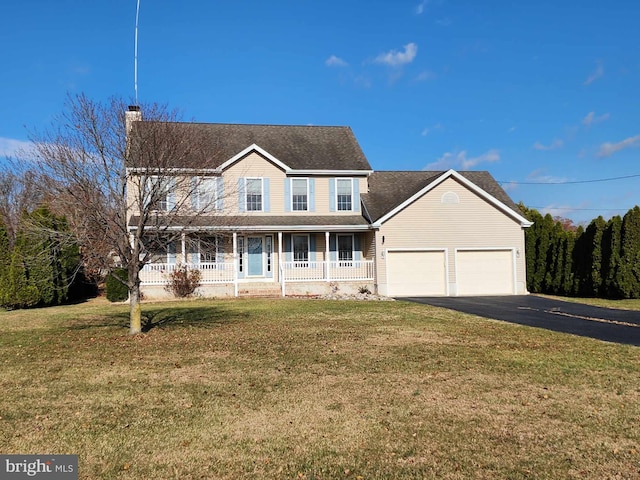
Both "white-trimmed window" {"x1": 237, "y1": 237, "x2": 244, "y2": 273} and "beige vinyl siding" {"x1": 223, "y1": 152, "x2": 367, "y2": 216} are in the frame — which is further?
"white-trimmed window" {"x1": 237, "y1": 237, "x2": 244, "y2": 273}

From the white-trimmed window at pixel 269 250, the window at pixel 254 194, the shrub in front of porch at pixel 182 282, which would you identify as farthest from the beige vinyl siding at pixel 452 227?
the shrub in front of porch at pixel 182 282

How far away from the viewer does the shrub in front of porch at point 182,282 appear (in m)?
21.4

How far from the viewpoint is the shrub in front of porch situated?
21.4 metres

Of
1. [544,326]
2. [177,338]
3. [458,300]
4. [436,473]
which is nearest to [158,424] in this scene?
[436,473]

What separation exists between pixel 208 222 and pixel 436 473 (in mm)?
13512

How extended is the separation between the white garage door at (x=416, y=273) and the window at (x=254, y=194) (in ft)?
21.9

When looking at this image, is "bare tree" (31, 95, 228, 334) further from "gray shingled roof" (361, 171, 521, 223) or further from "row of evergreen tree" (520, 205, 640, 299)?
"row of evergreen tree" (520, 205, 640, 299)

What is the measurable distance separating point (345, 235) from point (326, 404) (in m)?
18.4

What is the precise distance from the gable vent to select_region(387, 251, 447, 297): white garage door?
2.45 metres

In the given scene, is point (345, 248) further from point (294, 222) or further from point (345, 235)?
point (294, 222)

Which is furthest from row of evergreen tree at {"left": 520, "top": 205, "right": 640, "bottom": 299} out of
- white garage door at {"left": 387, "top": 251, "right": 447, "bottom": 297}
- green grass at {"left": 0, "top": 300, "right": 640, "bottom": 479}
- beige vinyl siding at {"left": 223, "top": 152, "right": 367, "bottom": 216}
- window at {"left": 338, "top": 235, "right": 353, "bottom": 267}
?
green grass at {"left": 0, "top": 300, "right": 640, "bottom": 479}

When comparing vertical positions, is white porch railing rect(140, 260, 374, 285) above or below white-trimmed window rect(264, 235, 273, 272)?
below

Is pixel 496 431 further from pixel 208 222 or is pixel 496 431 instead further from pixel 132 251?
pixel 208 222

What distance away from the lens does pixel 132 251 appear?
443 inches
